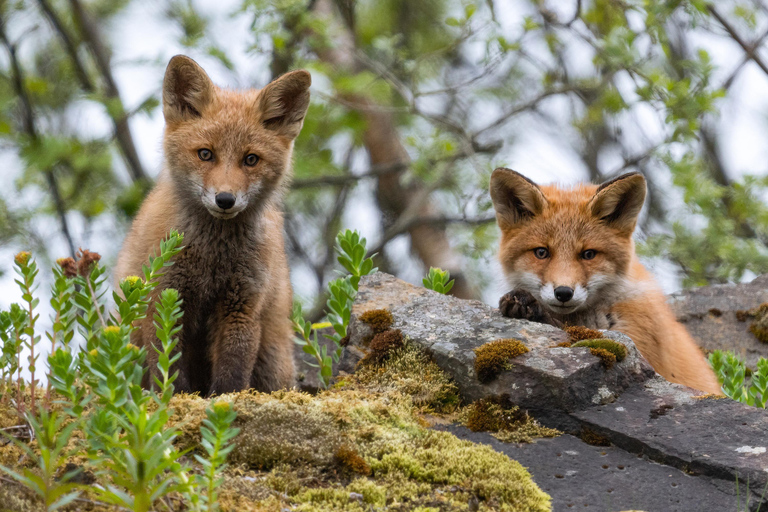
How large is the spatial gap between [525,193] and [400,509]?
368 centimetres

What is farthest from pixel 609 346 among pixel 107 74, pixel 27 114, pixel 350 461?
pixel 27 114

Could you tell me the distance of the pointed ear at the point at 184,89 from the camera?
17.8 feet

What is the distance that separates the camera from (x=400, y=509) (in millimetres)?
2957

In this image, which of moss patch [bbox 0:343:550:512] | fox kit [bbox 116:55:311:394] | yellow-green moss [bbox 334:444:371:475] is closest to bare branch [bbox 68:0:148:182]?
fox kit [bbox 116:55:311:394]

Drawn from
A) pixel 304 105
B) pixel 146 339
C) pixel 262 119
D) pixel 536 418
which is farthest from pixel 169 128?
pixel 536 418

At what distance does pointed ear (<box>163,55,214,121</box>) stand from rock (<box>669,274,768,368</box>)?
5.35 meters

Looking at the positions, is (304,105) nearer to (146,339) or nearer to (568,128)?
(146,339)

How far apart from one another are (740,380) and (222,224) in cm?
391

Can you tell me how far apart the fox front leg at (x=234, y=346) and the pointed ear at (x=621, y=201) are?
2.90 metres

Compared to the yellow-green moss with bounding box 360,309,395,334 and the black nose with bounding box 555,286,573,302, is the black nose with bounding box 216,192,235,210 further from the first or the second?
the black nose with bounding box 555,286,573,302

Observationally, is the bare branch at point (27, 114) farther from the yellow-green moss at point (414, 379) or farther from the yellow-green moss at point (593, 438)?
the yellow-green moss at point (593, 438)

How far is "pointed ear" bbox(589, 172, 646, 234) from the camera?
229 inches

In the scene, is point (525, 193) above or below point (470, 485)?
above

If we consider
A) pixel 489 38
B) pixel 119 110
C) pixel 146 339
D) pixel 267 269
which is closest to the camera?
pixel 146 339
